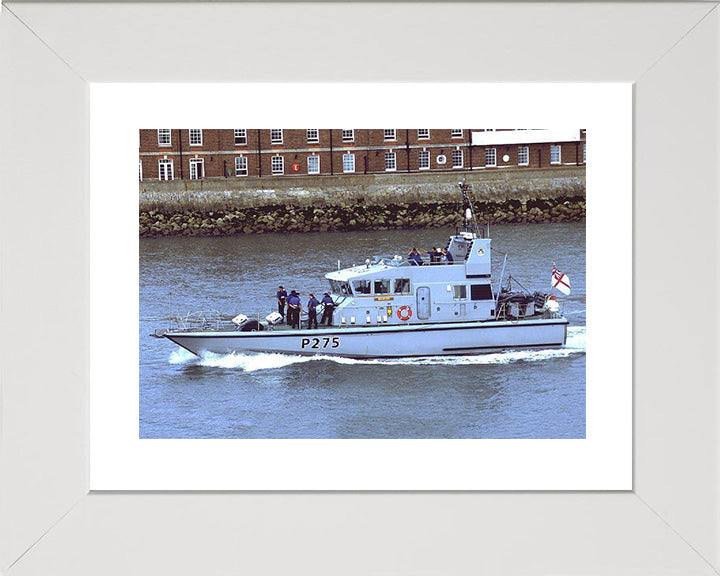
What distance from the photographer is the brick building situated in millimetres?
22266

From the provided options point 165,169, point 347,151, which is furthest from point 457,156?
point 165,169

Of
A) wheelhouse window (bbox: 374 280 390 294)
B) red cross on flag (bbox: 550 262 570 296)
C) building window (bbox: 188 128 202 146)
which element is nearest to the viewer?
red cross on flag (bbox: 550 262 570 296)

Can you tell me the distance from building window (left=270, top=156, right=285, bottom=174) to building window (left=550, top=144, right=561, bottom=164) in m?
6.23

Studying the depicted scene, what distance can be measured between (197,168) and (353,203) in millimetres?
3730

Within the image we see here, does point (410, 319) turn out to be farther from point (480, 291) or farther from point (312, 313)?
point (312, 313)

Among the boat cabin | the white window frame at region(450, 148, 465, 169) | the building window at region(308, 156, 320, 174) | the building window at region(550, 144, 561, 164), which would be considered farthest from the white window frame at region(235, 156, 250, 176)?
the boat cabin

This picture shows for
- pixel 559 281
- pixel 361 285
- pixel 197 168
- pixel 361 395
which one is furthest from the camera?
pixel 197 168

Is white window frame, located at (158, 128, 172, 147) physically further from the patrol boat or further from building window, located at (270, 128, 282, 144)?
the patrol boat

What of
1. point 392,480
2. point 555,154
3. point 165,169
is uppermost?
point 555,154

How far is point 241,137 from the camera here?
22984mm

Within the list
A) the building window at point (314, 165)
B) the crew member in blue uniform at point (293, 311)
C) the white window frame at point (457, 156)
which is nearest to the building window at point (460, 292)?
the crew member in blue uniform at point (293, 311)

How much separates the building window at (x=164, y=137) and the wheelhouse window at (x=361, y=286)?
11.8 meters
